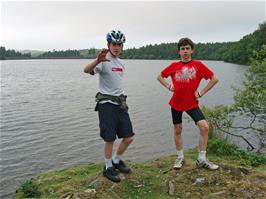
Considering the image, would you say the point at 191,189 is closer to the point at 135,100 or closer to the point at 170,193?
the point at 170,193

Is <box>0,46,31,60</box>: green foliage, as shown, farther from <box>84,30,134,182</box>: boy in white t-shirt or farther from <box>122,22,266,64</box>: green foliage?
<box>84,30,134,182</box>: boy in white t-shirt

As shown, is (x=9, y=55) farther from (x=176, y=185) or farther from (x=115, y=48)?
(x=176, y=185)

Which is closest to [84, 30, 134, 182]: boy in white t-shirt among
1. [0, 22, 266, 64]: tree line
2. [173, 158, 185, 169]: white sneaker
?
[173, 158, 185, 169]: white sneaker

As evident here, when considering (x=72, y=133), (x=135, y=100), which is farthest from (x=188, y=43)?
(x=135, y=100)

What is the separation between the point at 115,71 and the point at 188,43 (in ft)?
5.50

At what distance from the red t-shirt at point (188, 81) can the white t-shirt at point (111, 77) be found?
4.16 feet

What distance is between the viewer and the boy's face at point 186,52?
6.53 m

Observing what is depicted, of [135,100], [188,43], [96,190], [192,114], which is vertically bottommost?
[135,100]

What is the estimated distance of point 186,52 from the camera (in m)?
6.55

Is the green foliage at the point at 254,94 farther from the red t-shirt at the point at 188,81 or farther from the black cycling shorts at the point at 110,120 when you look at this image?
the black cycling shorts at the point at 110,120

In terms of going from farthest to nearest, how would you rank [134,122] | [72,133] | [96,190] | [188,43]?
[134,122] < [72,133] < [188,43] < [96,190]

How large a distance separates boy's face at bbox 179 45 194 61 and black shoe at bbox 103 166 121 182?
2.75 m

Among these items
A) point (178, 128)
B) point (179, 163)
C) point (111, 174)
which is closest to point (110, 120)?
point (111, 174)

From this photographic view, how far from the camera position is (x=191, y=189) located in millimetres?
6145
